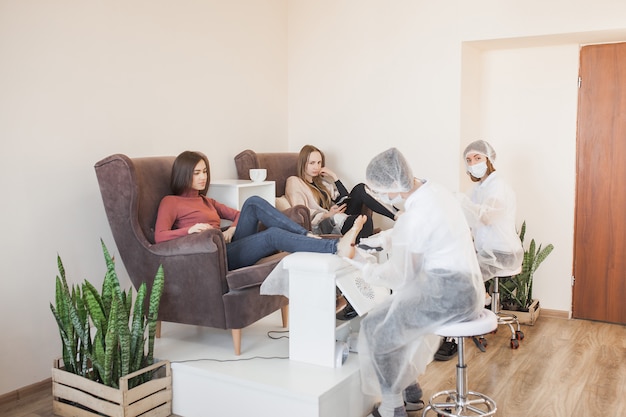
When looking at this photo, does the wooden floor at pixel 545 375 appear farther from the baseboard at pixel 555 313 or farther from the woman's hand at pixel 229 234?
the woman's hand at pixel 229 234

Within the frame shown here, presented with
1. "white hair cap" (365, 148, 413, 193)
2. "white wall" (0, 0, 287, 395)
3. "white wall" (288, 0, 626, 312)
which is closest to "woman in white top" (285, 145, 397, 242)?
"white wall" (288, 0, 626, 312)

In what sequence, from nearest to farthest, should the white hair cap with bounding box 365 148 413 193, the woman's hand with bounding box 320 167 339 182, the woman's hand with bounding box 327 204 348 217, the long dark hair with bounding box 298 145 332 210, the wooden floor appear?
the white hair cap with bounding box 365 148 413 193
the wooden floor
the woman's hand with bounding box 327 204 348 217
the long dark hair with bounding box 298 145 332 210
the woman's hand with bounding box 320 167 339 182

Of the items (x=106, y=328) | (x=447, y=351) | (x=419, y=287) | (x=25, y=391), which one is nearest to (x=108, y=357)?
(x=106, y=328)

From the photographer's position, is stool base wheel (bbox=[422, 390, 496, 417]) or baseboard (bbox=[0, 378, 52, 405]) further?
baseboard (bbox=[0, 378, 52, 405])

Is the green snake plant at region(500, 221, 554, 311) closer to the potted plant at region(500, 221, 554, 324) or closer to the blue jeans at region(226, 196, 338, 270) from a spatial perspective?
the potted plant at region(500, 221, 554, 324)

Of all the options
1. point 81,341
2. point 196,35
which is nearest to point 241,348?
point 81,341

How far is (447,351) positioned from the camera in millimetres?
3748

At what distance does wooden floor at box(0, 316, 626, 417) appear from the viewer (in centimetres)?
306

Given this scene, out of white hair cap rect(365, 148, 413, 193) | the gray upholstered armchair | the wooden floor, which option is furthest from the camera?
the gray upholstered armchair

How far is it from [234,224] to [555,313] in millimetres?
2503

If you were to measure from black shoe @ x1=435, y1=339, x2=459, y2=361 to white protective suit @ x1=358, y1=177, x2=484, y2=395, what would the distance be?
1.02m

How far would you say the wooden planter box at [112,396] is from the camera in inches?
111

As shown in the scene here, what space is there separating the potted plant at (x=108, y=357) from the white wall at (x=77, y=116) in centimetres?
39

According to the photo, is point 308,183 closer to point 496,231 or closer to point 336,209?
point 336,209
